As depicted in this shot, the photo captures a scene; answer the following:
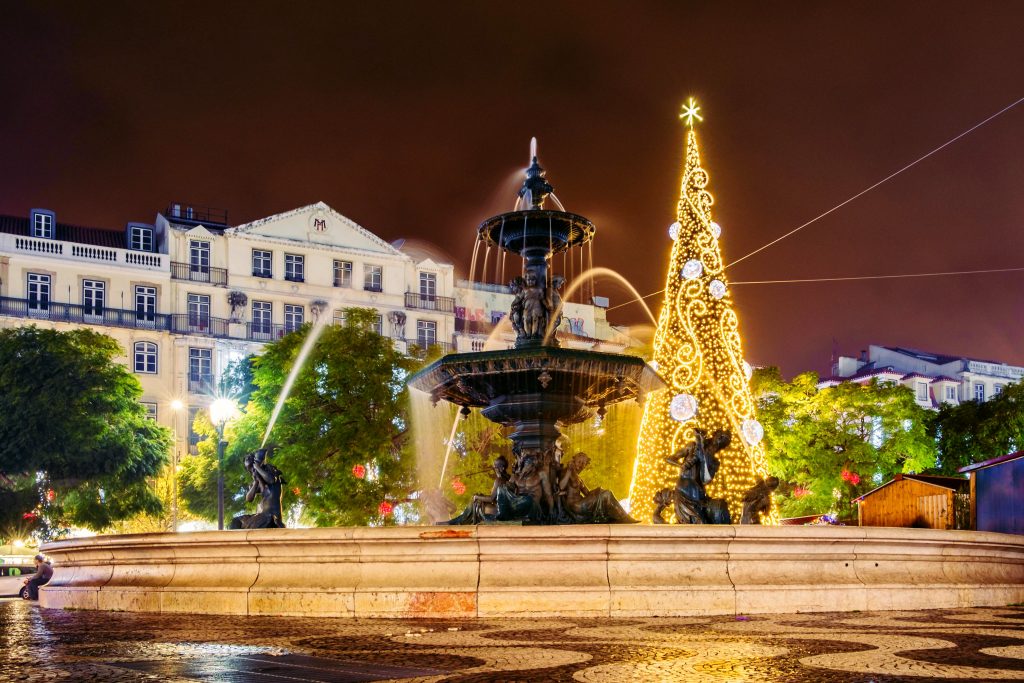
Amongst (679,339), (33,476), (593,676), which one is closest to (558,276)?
(593,676)

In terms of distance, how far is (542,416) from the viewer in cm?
1489

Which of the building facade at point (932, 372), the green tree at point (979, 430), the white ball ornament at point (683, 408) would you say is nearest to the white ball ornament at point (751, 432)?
the white ball ornament at point (683, 408)

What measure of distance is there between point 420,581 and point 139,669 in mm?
3874

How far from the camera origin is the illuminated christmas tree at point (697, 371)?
2838cm

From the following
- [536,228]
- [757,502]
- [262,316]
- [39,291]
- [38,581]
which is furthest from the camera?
[262,316]

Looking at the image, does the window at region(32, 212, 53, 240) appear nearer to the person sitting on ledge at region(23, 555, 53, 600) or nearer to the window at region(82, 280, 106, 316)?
the window at region(82, 280, 106, 316)

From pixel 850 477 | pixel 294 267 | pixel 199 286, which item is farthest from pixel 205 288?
pixel 850 477

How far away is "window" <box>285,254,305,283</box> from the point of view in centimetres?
5869

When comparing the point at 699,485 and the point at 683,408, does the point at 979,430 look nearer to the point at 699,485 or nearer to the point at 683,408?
the point at 683,408

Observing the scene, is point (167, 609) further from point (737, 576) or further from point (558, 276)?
point (558, 276)

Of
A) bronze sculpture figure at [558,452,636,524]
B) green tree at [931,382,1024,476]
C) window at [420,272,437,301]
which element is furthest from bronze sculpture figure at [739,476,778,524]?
window at [420,272,437,301]

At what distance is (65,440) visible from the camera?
3528cm

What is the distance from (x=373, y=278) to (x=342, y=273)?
1.74 meters

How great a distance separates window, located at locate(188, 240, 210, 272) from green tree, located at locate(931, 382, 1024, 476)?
34.0 metres
